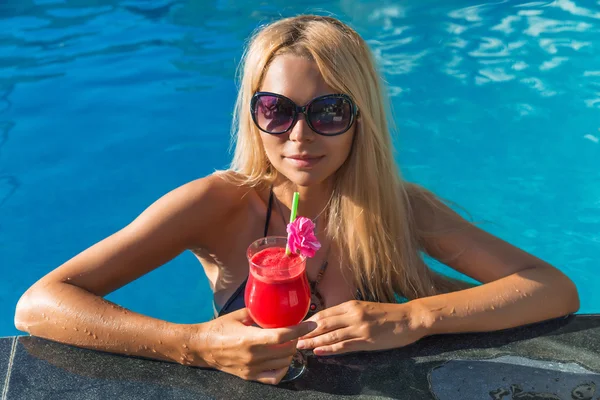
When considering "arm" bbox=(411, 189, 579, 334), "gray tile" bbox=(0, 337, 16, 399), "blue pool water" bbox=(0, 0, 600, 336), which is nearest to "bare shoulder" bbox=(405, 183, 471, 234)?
"arm" bbox=(411, 189, 579, 334)

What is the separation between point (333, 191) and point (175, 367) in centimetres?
109

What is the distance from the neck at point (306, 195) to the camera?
9.81 ft

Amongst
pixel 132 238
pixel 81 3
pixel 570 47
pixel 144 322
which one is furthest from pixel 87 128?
pixel 570 47

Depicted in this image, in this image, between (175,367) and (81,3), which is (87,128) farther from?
(175,367)

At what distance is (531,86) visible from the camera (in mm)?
6441

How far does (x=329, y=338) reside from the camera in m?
2.35

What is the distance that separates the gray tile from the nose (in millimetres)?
1338

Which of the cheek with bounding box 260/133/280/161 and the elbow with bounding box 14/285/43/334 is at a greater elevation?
the cheek with bounding box 260/133/280/161

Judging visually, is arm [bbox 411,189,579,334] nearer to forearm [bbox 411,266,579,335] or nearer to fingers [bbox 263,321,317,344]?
forearm [bbox 411,266,579,335]

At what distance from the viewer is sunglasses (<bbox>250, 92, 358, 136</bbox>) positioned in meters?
2.53

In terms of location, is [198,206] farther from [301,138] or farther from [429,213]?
[429,213]

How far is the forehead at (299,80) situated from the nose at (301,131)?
0.24 ft

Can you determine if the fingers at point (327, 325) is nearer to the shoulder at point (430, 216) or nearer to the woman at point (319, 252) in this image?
the woman at point (319, 252)

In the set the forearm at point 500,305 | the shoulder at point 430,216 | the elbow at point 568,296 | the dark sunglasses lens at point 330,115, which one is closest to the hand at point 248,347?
the forearm at point 500,305
